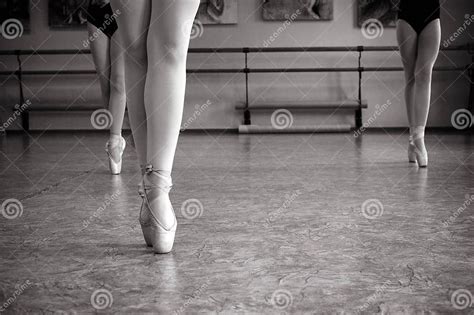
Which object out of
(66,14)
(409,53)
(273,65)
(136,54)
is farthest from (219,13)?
(136,54)

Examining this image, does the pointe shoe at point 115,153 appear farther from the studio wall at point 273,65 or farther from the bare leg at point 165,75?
the studio wall at point 273,65

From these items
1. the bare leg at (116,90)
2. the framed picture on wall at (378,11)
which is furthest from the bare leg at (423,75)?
the framed picture on wall at (378,11)

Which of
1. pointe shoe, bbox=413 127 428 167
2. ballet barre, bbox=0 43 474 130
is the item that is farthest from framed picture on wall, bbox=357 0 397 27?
pointe shoe, bbox=413 127 428 167

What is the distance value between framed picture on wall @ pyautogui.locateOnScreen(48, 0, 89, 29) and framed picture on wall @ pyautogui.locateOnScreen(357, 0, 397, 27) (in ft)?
11.8

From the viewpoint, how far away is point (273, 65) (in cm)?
761

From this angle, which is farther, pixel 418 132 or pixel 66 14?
pixel 66 14

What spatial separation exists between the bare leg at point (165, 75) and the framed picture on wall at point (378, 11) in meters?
6.49

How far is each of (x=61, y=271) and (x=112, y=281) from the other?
0.14 metres

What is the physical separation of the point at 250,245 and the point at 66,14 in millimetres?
6928

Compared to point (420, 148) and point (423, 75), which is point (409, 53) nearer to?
point (423, 75)

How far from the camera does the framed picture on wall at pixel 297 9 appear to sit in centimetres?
754

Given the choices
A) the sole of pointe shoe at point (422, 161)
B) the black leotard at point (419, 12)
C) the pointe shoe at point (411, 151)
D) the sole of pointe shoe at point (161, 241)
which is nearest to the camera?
the sole of pointe shoe at point (161, 241)

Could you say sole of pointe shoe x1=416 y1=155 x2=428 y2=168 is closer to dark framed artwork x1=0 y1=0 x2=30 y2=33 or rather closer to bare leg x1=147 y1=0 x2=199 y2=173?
bare leg x1=147 y1=0 x2=199 y2=173

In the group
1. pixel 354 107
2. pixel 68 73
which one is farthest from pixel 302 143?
pixel 68 73
